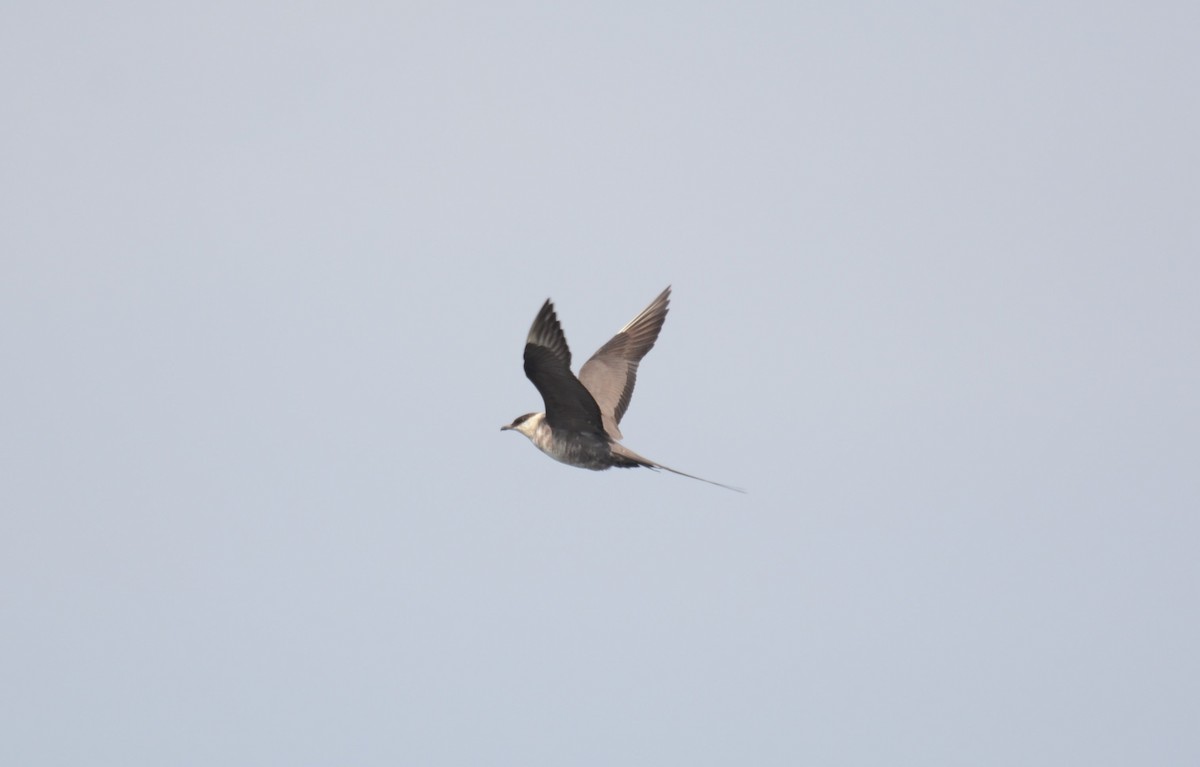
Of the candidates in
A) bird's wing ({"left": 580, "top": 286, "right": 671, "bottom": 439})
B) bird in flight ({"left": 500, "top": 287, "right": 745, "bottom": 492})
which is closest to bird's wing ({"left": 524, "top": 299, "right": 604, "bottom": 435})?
bird in flight ({"left": 500, "top": 287, "right": 745, "bottom": 492})

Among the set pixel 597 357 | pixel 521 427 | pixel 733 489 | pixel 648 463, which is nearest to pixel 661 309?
pixel 597 357

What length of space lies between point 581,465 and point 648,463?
46.2 inches

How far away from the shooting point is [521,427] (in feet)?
53.5

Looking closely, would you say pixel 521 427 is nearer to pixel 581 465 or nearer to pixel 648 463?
pixel 581 465

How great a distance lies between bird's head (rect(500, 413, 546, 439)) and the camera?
15852 millimetres

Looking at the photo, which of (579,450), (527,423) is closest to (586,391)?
(579,450)

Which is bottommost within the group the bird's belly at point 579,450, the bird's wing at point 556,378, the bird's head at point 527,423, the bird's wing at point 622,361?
the bird's belly at point 579,450

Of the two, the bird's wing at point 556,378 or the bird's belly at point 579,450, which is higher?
the bird's wing at point 556,378

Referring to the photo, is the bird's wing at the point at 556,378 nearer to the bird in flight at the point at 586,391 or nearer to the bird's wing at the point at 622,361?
the bird in flight at the point at 586,391

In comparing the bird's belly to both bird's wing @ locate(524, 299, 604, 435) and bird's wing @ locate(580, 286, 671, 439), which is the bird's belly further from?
bird's wing @ locate(580, 286, 671, 439)

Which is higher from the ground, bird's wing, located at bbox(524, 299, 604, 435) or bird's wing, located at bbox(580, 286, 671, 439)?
bird's wing, located at bbox(580, 286, 671, 439)

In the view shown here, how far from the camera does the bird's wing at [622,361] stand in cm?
1694

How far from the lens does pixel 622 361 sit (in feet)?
57.6

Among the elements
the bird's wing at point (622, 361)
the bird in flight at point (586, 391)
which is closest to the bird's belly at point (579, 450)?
the bird in flight at point (586, 391)
